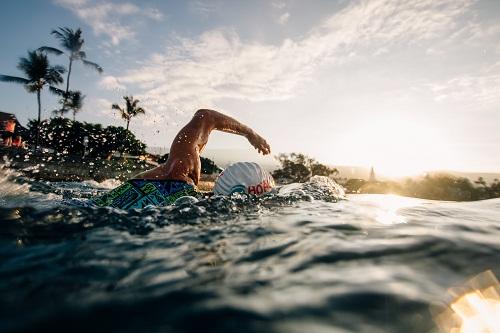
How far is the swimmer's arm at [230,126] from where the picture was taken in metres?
4.98

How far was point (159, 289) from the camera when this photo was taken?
5.10 feet

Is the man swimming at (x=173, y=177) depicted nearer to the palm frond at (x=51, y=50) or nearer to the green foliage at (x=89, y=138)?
the green foliage at (x=89, y=138)

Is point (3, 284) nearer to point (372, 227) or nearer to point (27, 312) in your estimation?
point (27, 312)

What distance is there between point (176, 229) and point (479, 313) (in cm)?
205

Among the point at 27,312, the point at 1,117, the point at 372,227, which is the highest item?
the point at 1,117

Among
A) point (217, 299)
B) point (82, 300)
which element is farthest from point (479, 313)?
point (82, 300)

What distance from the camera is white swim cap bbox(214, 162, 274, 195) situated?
4.59 m

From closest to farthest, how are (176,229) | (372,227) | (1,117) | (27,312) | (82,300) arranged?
(27,312), (82,300), (176,229), (372,227), (1,117)

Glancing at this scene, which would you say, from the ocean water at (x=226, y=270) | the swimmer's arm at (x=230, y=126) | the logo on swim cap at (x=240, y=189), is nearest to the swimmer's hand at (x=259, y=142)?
the swimmer's arm at (x=230, y=126)

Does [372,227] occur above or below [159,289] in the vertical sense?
above

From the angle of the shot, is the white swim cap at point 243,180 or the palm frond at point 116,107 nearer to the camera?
the white swim cap at point 243,180

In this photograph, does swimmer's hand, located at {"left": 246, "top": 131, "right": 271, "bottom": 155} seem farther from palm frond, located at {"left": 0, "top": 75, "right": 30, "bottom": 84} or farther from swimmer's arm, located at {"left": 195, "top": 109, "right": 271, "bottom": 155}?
palm frond, located at {"left": 0, "top": 75, "right": 30, "bottom": 84}

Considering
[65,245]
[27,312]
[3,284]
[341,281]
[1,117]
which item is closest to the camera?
[27,312]

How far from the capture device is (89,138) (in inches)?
1252
